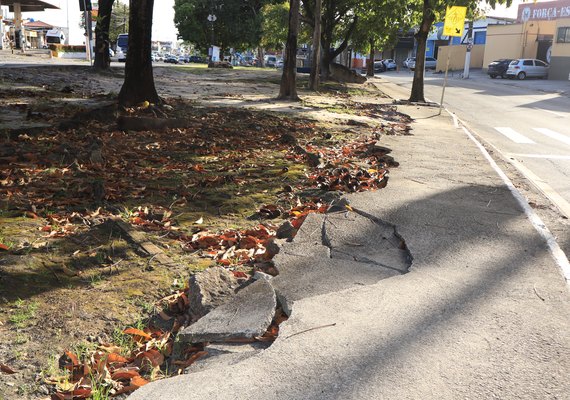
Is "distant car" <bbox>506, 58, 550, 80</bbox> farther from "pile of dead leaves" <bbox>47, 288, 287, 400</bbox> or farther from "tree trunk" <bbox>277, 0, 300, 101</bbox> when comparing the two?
"pile of dead leaves" <bbox>47, 288, 287, 400</bbox>

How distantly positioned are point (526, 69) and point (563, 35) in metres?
3.59

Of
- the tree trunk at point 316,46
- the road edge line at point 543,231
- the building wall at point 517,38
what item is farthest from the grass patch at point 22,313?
the building wall at point 517,38

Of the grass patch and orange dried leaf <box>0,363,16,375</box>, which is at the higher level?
the grass patch

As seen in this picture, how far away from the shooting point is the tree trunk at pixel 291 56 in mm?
18830

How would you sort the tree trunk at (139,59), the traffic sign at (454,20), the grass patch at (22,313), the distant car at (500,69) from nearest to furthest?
the grass patch at (22,313) → the tree trunk at (139,59) → the traffic sign at (454,20) → the distant car at (500,69)

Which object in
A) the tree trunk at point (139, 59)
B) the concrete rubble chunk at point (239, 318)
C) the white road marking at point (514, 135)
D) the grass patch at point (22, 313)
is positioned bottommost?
the grass patch at point (22, 313)

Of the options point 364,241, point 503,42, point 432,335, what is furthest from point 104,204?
point 503,42

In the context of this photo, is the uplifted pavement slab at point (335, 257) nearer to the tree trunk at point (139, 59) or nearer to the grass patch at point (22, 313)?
the grass patch at point (22, 313)

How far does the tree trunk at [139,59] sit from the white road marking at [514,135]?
8.31 metres

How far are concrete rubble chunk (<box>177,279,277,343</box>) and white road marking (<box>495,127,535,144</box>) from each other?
1107cm

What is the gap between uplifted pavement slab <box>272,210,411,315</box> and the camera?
4.15 m

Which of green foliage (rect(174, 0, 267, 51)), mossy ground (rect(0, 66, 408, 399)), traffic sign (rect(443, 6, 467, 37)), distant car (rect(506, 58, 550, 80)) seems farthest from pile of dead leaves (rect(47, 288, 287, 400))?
green foliage (rect(174, 0, 267, 51))

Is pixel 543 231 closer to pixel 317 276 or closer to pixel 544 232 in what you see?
pixel 544 232

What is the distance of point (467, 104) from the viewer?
23.9 meters
